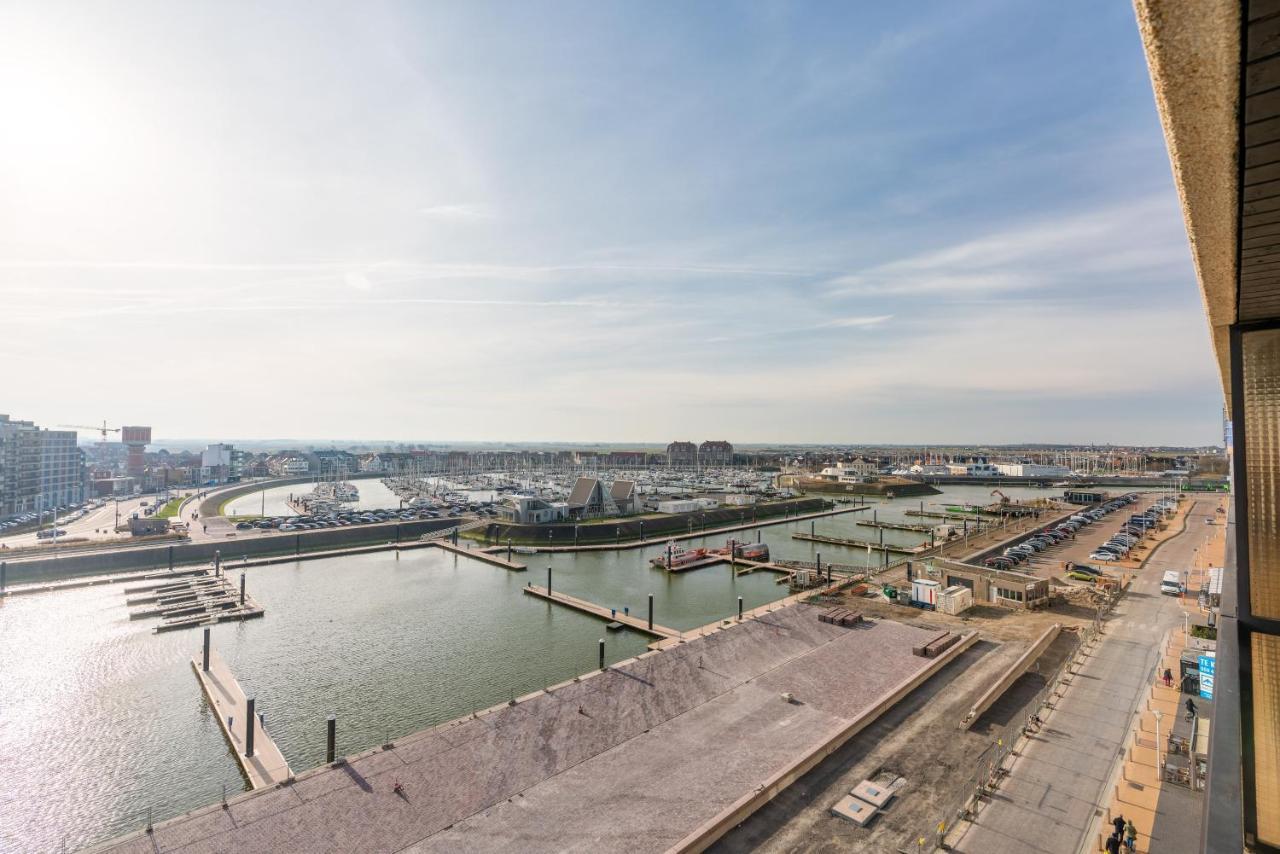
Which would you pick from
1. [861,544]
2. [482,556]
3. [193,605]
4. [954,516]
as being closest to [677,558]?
[482,556]

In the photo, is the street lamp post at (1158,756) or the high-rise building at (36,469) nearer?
the street lamp post at (1158,756)

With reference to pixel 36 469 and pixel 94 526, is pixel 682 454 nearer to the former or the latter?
pixel 36 469

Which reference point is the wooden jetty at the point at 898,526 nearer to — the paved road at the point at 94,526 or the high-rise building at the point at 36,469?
the paved road at the point at 94,526

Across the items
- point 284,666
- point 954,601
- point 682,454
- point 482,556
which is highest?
point 682,454

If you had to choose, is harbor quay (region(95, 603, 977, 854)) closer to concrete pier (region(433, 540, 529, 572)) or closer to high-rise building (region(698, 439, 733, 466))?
concrete pier (region(433, 540, 529, 572))

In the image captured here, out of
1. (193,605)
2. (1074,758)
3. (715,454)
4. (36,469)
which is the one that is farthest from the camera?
(715,454)

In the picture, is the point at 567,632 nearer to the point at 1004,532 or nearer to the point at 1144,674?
the point at 1144,674

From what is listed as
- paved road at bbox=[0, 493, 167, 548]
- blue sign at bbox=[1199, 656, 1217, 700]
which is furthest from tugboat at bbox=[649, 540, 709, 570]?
paved road at bbox=[0, 493, 167, 548]

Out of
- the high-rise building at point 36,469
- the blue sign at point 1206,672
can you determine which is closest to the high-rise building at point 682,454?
the high-rise building at point 36,469
